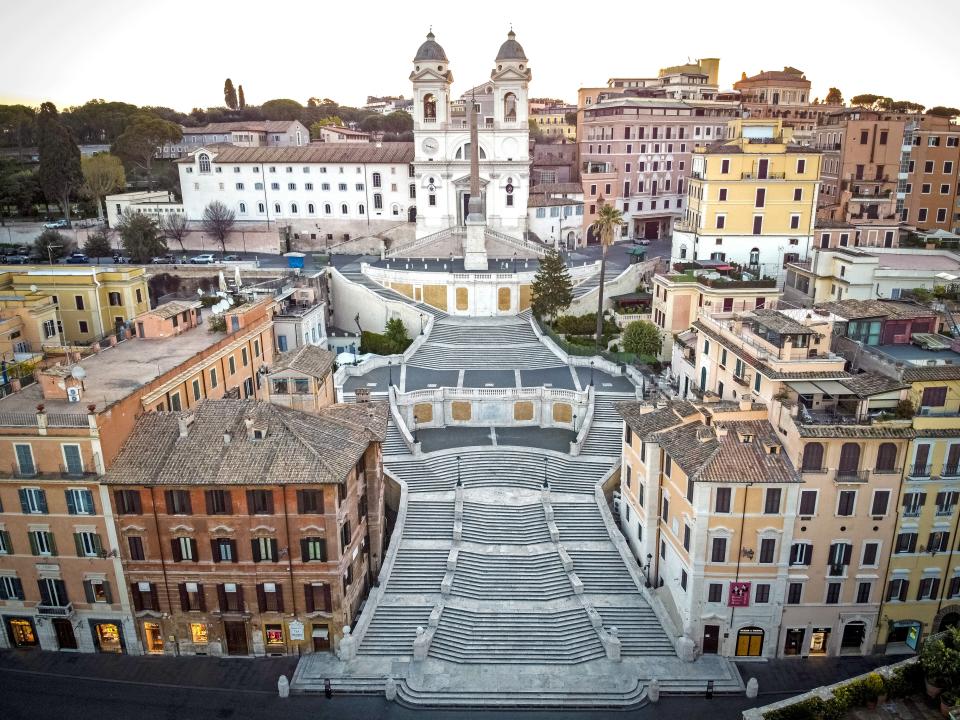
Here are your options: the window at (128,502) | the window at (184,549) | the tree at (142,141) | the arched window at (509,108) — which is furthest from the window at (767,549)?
the tree at (142,141)

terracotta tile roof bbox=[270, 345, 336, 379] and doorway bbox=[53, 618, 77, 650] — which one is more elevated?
terracotta tile roof bbox=[270, 345, 336, 379]

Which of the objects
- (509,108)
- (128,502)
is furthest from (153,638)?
(509,108)

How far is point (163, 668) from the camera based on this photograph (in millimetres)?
32969

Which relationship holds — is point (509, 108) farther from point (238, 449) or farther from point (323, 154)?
point (238, 449)

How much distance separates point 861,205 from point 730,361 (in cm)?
3692

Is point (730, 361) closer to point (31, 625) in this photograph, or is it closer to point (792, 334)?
point (792, 334)

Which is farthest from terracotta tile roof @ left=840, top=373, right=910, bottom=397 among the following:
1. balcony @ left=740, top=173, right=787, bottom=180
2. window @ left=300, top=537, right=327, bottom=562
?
balcony @ left=740, top=173, right=787, bottom=180

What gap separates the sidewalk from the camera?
32094 mm

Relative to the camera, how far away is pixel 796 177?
6291cm

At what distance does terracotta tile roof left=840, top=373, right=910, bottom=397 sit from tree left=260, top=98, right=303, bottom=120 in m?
129

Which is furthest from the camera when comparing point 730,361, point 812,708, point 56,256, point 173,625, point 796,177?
point 56,256

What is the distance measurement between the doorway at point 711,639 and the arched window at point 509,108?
6326 centimetres

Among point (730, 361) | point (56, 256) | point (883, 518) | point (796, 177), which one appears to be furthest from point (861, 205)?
point (56, 256)

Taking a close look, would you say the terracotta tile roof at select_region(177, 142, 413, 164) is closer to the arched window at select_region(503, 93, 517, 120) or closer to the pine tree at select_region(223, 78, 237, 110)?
the arched window at select_region(503, 93, 517, 120)
